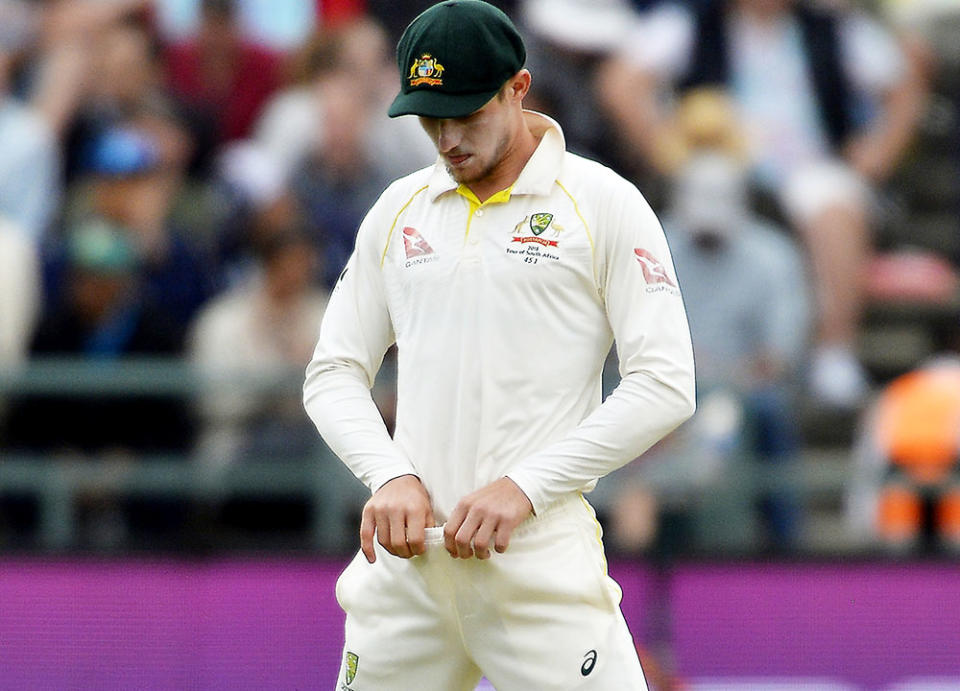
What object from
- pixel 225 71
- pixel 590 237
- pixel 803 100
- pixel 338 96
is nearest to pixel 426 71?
pixel 590 237

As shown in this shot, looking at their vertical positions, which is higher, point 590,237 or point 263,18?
point 263,18

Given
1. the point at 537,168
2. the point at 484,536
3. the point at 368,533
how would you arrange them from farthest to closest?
the point at 537,168 < the point at 368,533 < the point at 484,536

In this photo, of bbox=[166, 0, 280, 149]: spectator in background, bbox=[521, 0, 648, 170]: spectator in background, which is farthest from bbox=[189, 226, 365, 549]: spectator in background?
bbox=[521, 0, 648, 170]: spectator in background

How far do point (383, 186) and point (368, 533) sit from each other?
5.28 m

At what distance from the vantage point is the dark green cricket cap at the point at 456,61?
10.8 feet

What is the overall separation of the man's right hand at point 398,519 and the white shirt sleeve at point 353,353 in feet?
0.53

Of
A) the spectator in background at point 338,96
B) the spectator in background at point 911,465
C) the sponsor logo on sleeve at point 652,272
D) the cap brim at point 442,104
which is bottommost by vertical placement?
the spectator in background at point 911,465

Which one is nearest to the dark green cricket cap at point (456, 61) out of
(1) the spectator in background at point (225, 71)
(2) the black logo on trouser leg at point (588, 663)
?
(2) the black logo on trouser leg at point (588, 663)

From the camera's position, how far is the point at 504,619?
11.2 feet

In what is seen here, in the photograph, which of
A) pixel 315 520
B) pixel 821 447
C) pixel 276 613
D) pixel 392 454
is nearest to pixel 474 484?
pixel 392 454

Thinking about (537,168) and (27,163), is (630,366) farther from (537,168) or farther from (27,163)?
(27,163)

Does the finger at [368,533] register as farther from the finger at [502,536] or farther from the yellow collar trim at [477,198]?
the yellow collar trim at [477,198]

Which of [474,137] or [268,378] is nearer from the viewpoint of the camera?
[474,137]

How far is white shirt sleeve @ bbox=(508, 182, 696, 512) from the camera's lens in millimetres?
3346
